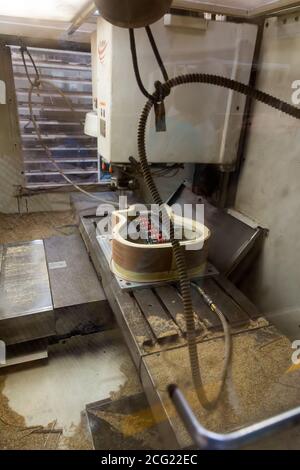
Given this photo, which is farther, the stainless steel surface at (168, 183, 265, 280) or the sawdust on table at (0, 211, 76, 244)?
the sawdust on table at (0, 211, 76, 244)

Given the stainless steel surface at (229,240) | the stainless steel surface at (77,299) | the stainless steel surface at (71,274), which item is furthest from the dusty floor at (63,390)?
the stainless steel surface at (229,240)

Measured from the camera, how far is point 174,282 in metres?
1.24

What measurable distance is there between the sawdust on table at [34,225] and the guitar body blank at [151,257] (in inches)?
39.2

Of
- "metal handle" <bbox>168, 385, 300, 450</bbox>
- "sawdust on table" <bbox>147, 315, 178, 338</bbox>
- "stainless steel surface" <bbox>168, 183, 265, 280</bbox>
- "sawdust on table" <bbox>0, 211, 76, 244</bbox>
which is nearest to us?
"metal handle" <bbox>168, 385, 300, 450</bbox>

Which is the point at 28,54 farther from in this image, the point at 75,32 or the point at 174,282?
the point at 174,282

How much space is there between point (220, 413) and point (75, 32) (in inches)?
80.3

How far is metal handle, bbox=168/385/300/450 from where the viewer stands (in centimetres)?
40

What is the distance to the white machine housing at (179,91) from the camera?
1191 mm

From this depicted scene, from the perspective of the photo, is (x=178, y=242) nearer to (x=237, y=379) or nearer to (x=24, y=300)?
(x=237, y=379)

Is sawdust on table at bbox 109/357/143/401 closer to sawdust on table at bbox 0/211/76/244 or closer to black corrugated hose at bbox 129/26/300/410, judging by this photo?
black corrugated hose at bbox 129/26/300/410

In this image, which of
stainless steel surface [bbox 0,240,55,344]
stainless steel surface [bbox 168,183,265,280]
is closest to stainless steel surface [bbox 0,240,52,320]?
stainless steel surface [bbox 0,240,55,344]

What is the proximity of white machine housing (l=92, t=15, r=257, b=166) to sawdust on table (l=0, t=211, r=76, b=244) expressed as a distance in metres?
0.92

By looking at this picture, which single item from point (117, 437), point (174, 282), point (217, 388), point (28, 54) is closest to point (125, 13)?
point (174, 282)
